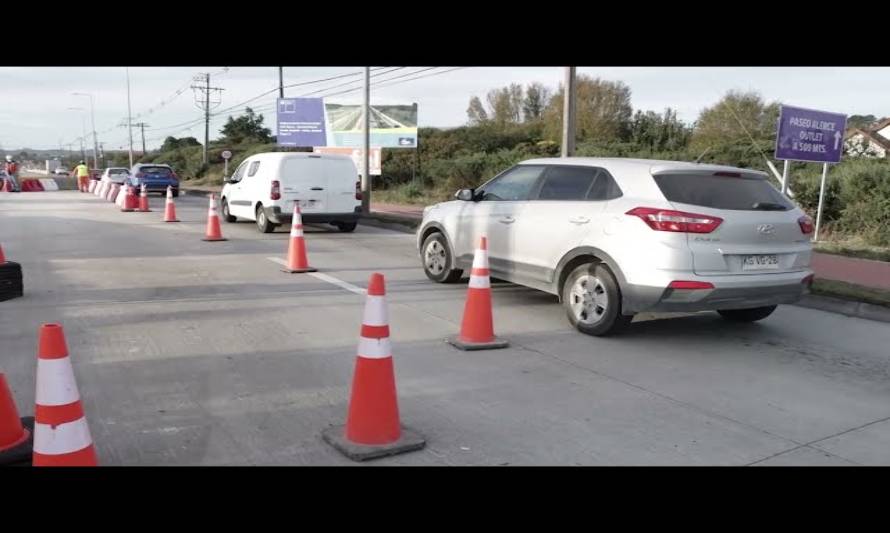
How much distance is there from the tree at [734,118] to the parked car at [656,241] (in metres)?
26.1

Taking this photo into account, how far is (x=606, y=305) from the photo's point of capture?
648 centimetres

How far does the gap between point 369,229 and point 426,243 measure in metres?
7.89

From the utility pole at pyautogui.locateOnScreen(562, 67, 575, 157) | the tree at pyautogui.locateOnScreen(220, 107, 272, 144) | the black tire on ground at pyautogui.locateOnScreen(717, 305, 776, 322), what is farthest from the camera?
the tree at pyautogui.locateOnScreen(220, 107, 272, 144)

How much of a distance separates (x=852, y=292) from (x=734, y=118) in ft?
86.9

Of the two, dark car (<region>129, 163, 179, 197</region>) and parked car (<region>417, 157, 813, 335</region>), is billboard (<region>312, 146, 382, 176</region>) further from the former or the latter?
parked car (<region>417, 157, 813, 335</region>)

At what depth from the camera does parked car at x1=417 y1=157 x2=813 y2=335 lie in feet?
19.9

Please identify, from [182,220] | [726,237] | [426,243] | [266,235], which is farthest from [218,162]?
[726,237]

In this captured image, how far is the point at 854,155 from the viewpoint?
19.0m

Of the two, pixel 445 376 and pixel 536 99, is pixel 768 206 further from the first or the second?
pixel 536 99

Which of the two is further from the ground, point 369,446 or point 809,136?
point 809,136

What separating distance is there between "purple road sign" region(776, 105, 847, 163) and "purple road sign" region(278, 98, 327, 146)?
82.1 feet

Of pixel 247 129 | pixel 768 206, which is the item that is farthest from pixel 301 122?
pixel 247 129

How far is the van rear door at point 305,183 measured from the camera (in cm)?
1469

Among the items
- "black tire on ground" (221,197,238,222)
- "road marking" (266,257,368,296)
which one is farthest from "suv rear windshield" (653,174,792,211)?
"black tire on ground" (221,197,238,222)
